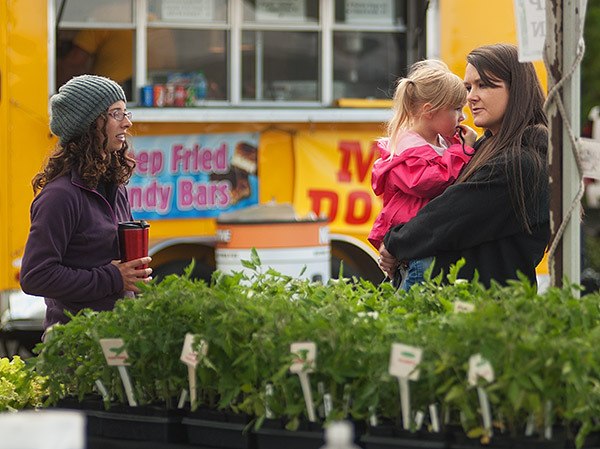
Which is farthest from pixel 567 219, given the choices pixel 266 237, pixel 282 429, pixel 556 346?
pixel 266 237

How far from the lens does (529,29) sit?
3.24 meters

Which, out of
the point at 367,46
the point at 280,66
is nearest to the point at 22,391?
the point at 280,66

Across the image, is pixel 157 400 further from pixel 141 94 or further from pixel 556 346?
pixel 141 94

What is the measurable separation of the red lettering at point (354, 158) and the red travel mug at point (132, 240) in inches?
160

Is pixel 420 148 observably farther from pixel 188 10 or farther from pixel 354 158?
pixel 188 10

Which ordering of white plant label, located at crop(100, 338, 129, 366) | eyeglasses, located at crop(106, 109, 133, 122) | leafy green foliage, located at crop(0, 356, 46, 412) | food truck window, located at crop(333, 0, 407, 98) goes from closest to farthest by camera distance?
white plant label, located at crop(100, 338, 129, 366)
leafy green foliage, located at crop(0, 356, 46, 412)
eyeglasses, located at crop(106, 109, 133, 122)
food truck window, located at crop(333, 0, 407, 98)

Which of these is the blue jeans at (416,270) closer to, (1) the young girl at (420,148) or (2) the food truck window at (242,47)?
(1) the young girl at (420,148)

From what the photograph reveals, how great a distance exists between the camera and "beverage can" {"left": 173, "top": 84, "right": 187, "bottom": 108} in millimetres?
7996

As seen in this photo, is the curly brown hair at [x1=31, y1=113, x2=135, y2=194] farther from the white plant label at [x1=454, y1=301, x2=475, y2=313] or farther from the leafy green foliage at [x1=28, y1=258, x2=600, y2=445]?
the white plant label at [x1=454, y1=301, x2=475, y2=313]

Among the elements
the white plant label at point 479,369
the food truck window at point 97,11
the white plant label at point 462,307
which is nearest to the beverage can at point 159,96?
the food truck window at point 97,11

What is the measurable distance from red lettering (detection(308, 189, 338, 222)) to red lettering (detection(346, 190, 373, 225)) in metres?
0.10

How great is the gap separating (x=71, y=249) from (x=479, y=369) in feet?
6.45

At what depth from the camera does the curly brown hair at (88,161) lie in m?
4.24

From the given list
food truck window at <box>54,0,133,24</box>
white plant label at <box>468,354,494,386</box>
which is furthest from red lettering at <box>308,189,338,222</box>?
white plant label at <box>468,354,494,386</box>
